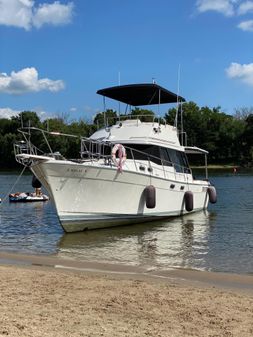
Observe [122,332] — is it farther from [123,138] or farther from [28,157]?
[123,138]

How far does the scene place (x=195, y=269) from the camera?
11.6 meters

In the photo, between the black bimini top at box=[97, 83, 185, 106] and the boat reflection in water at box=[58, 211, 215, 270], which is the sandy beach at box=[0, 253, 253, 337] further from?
the black bimini top at box=[97, 83, 185, 106]

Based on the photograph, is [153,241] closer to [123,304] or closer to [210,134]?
[123,304]

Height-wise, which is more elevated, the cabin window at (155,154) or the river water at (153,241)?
the cabin window at (155,154)

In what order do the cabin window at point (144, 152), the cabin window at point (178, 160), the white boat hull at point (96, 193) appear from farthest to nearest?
the cabin window at point (178, 160) < the cabin window at point (144, 152) < the white boat hull at point (96, 193)

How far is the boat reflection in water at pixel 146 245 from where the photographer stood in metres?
12.9

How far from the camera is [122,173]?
18016 millimetres

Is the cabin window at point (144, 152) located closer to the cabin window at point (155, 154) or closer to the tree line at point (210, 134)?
the cabin window at point (155, 154)

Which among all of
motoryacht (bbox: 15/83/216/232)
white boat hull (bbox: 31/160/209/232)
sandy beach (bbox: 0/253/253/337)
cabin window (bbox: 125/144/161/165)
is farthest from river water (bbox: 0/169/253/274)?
cabin window (bbox: 125/144/161/165)

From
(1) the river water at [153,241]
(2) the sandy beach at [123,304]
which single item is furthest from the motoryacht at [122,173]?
(2) the sandy beach at [123,304]

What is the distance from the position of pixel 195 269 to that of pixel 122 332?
6.10 m

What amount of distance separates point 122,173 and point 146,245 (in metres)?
3.43

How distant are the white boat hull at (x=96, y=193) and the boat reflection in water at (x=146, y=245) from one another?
0.43 meters

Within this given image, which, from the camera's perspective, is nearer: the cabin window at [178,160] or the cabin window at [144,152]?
the cabin window at [144,152]
